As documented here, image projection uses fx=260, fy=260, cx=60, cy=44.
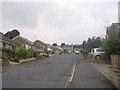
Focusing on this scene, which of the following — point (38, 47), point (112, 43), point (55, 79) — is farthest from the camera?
point (38, 47)

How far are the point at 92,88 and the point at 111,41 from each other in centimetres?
1753

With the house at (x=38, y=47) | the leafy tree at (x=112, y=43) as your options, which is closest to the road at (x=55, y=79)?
the leafy tree at (x=112, y=43)

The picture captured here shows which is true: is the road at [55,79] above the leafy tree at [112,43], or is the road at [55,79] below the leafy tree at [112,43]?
below

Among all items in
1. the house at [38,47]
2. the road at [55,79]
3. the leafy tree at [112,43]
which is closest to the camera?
the road at [55,79]

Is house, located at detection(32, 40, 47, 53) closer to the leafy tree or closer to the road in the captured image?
the leafy tree

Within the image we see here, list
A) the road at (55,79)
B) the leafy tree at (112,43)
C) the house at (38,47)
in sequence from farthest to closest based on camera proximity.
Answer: the house at (38,47), the leafy tree at (112,43), the road at (55,79)

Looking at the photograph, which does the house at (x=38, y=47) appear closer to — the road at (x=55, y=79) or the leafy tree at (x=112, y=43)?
the leafy tree at (x=112, y=43)

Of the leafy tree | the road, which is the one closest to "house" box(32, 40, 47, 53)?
the leafy tree

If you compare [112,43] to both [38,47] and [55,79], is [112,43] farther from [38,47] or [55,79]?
[38,47]

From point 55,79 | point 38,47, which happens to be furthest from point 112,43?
point 38,47

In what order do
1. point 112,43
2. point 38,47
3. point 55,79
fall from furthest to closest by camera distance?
point 38,47 → point 112,43 → point 55,79

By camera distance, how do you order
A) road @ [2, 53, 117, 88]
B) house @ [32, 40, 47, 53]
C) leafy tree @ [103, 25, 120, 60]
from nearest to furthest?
1. road @ [2, 53, 117, 88]
2. leafy tree @ [103, 25, 120, 60]
3. house @ [32, 40, 47, 53]

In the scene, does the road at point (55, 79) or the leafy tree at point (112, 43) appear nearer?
the road at point (55, 79)

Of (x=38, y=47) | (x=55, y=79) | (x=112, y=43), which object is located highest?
(x=38, y=47)
